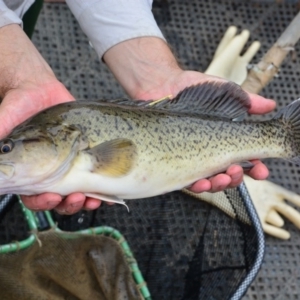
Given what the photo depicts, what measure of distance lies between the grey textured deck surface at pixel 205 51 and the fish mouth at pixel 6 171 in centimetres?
146

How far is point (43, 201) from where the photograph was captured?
1546 mm

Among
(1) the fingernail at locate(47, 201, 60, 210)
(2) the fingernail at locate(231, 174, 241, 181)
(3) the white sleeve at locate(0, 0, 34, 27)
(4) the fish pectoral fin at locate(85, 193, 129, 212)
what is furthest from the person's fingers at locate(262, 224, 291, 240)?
(3) the white sleeve at locate(0, 0, 34, 27)

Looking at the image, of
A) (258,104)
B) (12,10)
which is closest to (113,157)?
(258,104)

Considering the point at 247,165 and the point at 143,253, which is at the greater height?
the point at 247,165

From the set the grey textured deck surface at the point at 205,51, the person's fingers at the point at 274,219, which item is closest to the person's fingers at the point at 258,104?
the person's fingers at the point at 274,219

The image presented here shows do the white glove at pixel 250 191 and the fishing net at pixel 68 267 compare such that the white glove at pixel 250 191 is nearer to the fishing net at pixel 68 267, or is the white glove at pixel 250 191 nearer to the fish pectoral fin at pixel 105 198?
the fishing net at pixel 68 267

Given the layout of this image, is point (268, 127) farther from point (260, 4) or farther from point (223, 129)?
point (260, 4)

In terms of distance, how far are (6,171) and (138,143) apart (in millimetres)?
380

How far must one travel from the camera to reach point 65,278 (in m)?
2.05

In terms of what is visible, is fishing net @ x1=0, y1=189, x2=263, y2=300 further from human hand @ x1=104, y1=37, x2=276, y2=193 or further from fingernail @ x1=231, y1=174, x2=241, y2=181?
human hand @ x1=104, y1=37, x2=276, y2=193

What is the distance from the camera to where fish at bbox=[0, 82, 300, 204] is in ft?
4.88

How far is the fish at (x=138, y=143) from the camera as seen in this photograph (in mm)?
1487

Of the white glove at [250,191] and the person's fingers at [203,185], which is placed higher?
the person's fingers at [203,185]

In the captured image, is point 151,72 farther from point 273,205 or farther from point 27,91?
point 273,205
